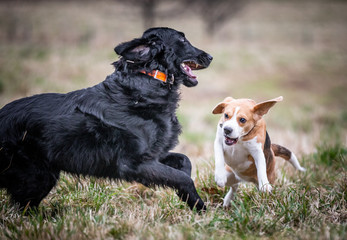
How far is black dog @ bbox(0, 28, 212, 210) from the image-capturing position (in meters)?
2.69

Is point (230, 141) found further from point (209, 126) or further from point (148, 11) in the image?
point (148, 11)

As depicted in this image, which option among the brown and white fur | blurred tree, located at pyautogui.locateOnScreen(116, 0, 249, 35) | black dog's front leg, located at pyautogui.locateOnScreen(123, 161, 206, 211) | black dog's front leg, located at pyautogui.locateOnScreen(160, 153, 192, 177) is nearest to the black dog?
black dog's front leg, located at pyautogui.locateOnScreen(123, 161, 206, 211)

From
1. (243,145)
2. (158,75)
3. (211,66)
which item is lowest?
(243,145)

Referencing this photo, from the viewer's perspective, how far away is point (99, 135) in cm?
273

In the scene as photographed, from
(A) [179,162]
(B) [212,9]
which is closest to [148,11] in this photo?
(B) [212,9]

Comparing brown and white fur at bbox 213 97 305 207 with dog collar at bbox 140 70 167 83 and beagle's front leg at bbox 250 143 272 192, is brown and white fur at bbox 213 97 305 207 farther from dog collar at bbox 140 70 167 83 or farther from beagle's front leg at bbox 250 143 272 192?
dog collar at bbox 140 70 167 83

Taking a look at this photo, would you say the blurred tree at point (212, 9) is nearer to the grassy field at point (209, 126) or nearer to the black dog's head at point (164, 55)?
the grassy field at point (209, 126)

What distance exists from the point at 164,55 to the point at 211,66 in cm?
1247

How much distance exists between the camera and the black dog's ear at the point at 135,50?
9.27ft

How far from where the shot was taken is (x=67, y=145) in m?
2.72

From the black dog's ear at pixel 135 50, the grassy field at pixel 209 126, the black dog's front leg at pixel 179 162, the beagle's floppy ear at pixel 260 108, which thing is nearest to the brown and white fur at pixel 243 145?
the beagle's floppy ear at pixel 260 108

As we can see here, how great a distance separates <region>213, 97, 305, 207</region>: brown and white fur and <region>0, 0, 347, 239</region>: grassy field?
251 mm

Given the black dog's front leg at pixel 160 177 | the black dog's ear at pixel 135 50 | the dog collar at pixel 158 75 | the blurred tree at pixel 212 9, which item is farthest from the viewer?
the blurred tree at pixel 212 9

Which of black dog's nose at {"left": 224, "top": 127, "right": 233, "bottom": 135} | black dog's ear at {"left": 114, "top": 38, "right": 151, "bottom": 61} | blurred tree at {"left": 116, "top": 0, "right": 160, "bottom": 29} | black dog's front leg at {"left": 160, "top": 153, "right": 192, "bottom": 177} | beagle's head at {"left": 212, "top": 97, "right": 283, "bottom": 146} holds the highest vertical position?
blurred tree at {"left": 116, "top": 0, "right": 160, "bottom": 29}
